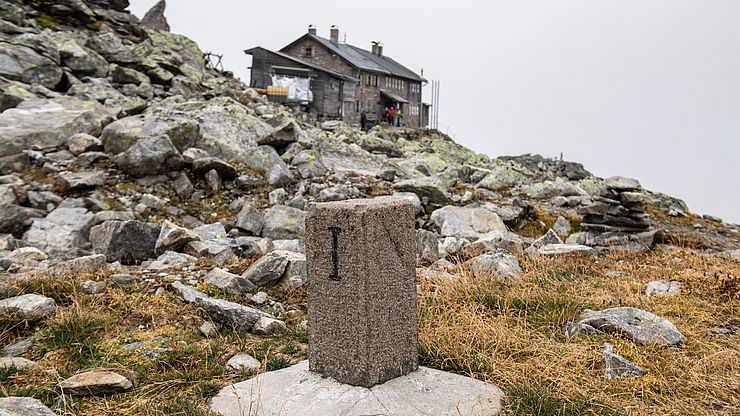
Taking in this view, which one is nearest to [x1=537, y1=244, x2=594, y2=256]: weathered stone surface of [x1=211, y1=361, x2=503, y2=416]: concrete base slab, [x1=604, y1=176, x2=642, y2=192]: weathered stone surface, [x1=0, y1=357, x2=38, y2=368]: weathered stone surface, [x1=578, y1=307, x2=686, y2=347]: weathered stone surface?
[x1=578, y1=307, x2=686, y2=347]: weathered stone surface

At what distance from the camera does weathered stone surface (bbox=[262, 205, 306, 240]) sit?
11117 millimetres

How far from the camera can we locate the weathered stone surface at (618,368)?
4836 mm

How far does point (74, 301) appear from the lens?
6160 millimetres

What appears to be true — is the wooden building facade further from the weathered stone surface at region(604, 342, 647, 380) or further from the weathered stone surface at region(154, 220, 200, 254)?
the weathered stone surface at region(604, 342, 647, 380)

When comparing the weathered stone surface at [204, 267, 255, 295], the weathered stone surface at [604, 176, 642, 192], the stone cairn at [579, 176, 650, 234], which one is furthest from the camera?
the weathered stone surface at [604, 176, 642, 192]

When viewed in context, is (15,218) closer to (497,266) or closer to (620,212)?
(497,266)

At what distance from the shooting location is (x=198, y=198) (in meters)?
12.3

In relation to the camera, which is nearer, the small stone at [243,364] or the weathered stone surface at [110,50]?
the small stone at [243,364]

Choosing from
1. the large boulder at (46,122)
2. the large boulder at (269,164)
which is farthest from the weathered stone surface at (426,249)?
the large boulder at (46,122)

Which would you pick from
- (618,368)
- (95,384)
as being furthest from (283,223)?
(618,368)

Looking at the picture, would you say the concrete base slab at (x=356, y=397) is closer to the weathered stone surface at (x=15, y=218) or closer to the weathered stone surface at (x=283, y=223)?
the weathered stone surface at (x=283, y=223)

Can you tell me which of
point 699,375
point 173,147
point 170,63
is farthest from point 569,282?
point 170,63

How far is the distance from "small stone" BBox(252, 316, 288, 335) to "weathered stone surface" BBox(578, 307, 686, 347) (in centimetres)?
342

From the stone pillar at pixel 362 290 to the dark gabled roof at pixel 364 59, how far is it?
44366 mm
